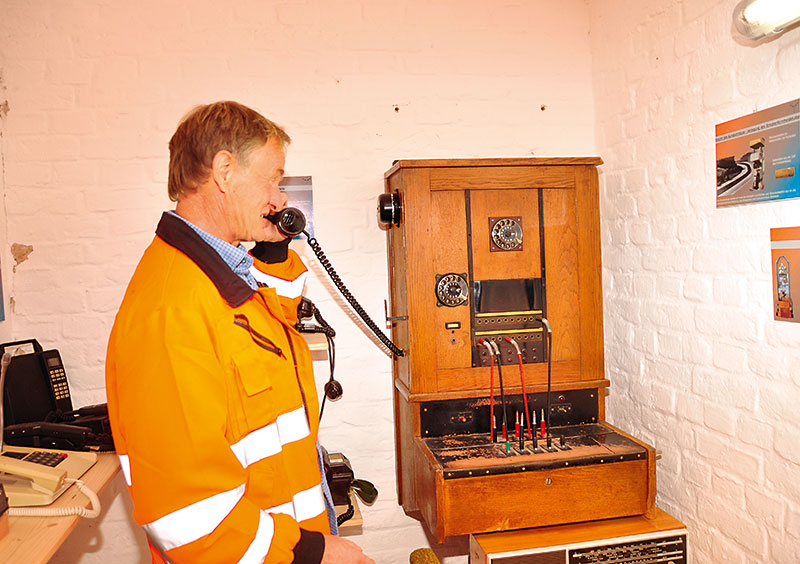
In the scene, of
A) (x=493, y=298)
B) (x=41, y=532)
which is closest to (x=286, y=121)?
(x=493, y=298)

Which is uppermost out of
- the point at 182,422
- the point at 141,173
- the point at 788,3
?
the point at 788,3

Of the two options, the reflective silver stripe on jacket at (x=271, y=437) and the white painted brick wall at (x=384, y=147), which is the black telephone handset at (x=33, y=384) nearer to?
the white painted brick wall at (x=384, y=147)

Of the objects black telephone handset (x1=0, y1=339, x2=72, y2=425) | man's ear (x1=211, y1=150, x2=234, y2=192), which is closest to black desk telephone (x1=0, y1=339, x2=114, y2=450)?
black telephone handset (x1=0, y1=339, x2=72, y2=425)

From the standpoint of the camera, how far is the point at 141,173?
2.66 m

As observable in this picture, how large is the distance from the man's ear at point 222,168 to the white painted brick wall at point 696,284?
153 cm

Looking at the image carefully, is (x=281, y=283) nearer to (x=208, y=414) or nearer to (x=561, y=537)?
(x=208, y=414)

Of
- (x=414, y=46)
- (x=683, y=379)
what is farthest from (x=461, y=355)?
(x=414, y=46)

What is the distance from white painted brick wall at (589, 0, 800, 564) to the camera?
188 cm

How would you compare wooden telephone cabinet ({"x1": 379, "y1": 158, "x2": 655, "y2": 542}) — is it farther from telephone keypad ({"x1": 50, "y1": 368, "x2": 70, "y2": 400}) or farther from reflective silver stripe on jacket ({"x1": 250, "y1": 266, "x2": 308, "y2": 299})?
telephone keypad ({"x1": 50, "y1": 368, "x2": 70, "y2": 400})

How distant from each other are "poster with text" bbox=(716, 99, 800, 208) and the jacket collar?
1513 mm

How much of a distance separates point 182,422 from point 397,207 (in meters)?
1.47

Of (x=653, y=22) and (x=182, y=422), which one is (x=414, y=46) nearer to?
(x=653, y=22)

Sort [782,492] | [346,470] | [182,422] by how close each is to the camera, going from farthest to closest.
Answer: [346,470] → [782,492] → [182,422]

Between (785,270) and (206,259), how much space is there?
158 cm
